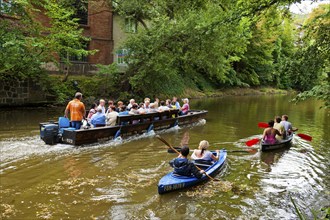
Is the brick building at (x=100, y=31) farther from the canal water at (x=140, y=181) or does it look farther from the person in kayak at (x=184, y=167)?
the person in kayak at (x=184, y=167)

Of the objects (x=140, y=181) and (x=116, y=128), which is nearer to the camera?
(x=140, y=181)

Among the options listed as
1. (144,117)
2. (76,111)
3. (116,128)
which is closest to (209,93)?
(144,117)

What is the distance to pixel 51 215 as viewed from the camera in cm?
616

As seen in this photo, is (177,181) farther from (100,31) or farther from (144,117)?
(100,31)

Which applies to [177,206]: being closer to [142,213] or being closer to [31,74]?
[142,213]

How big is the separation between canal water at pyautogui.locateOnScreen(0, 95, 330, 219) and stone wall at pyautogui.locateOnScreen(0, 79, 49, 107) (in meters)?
5.80

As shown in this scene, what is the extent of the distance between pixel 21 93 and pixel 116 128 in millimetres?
9981

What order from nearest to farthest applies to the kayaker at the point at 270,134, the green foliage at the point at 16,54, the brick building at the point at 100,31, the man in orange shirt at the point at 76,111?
the man in orange shirt at the point at 76,111 → the kayaker at the point at 270,134 → the green foliage at the point at 16,54 → the brick building at the point at 100,31

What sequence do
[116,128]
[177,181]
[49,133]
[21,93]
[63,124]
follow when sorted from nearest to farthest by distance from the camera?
[177,181]
[49,133]
[63,124]
[116,128]
[21,93]

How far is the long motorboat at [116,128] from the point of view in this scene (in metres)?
10.9

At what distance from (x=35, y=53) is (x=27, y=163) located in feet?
34.9

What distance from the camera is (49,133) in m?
10.7

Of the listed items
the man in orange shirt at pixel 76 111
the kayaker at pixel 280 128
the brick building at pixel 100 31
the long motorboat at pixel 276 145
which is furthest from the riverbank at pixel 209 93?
the long motorboat at pixel 276 145

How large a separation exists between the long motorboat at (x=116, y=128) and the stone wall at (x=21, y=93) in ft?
29.5
